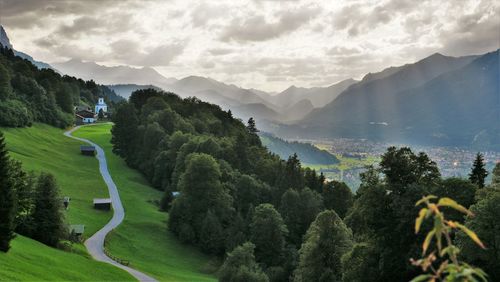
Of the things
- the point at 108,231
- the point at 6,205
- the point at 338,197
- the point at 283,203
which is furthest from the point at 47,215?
the point at 338,197

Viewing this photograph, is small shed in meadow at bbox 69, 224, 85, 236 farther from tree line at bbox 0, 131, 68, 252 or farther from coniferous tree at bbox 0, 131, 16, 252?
coniferous tree at bbox 0, 131, 16, 252

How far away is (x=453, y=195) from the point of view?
43.7m

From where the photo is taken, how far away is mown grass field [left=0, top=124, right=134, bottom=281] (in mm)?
33312

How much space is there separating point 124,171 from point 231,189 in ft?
101

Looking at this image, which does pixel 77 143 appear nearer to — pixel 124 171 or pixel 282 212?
pixel 124 171

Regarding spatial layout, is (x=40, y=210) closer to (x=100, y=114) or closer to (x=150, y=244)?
(x=150, y=244)

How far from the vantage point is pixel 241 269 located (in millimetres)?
46281

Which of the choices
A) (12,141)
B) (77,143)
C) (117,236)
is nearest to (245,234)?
(117,236)

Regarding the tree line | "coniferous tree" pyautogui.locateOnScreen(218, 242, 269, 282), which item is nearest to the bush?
the tree line

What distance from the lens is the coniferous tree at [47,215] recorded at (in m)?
46.6

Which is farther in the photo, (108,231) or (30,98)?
(30,98)

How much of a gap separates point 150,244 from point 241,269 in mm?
23822

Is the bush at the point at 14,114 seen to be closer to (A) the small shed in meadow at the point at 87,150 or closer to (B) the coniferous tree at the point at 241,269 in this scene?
(A) the small shed in meadow at the point at 87,150

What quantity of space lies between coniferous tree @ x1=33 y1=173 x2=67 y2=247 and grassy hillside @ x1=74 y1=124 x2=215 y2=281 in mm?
10307
